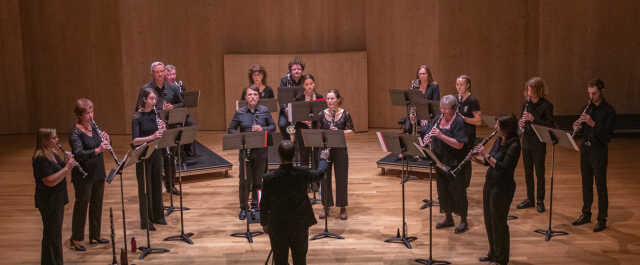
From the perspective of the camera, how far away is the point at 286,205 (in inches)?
177

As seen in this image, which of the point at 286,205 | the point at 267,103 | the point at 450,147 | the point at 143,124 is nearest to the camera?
the point at 286,205

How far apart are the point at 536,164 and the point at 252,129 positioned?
10.1 ft

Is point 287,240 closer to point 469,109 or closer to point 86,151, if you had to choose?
point 86,151

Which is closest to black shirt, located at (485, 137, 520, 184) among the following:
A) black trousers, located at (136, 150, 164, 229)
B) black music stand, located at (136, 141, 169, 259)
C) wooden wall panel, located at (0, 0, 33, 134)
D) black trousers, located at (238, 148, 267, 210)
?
black trousers, located at (238, 148, 267, 210)

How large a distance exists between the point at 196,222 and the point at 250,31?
6.46 meters

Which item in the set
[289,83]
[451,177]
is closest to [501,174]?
[451,177]

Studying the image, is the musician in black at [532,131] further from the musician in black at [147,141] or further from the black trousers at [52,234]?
the black trousers at [52,234]

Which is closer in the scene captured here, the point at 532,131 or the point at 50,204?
the point at 50,204

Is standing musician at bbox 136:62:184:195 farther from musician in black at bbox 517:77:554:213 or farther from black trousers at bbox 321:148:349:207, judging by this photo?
musician in black at bbox 517:77:554:213

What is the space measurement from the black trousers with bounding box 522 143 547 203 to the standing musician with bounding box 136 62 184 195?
157 inches

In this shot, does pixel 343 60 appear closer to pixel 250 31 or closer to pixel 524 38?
pixel 250 31

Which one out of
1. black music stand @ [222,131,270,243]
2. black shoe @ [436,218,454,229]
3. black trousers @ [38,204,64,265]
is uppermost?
black music stand @ [222,131,270,243]

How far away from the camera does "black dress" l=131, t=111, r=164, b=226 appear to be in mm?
6516

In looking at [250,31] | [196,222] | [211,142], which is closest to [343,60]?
[250,31]
